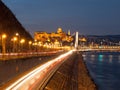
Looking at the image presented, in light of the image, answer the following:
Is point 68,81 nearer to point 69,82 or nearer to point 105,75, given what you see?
point 69,82

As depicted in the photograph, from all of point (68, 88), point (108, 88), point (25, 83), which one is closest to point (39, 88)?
point (25, 83)

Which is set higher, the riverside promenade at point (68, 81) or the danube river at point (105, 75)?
the riverside promenade at point (68, 81)

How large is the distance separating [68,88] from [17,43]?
65.7 meters

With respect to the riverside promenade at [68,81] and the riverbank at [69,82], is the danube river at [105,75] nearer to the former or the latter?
the riverside promenade at [68,81]

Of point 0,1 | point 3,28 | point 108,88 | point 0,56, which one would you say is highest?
point 0,1

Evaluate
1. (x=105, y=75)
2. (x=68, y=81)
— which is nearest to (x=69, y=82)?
(x=68, y=81)

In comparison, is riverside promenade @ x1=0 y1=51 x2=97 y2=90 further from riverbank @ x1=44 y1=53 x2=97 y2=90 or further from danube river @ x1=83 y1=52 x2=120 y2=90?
danube river @ x1=83 y1=52 x2=120 y2=90

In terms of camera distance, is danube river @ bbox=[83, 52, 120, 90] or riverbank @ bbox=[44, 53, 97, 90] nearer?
riverbank @ bbox=[44, 53, 97, 90]

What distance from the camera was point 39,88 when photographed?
25906mm

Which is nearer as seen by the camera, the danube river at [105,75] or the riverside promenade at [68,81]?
the riverside promenade at [68,81]

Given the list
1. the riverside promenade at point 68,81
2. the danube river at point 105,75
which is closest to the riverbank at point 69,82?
the riverside promenade at point 68,81

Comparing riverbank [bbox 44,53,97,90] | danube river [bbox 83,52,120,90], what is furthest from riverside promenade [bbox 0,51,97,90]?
danube river [bbox 83,52,120,90]

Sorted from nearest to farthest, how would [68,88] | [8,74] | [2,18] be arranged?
1. [8,74]
2. [68,88]
3. [2,18]

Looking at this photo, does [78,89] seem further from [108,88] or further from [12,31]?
[12,31]
